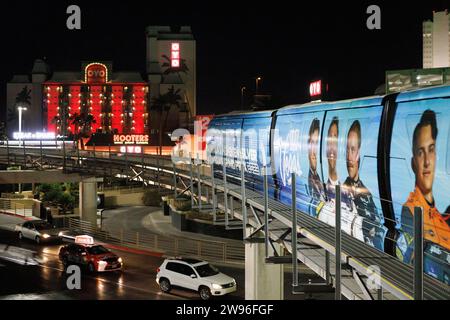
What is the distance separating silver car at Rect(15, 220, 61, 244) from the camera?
94.9 ft

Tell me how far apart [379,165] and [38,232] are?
79.1 feet

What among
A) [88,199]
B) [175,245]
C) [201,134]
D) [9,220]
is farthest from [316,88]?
[201,134]

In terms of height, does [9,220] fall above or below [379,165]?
below

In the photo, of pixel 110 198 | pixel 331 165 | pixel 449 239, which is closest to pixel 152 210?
pixel 110 198

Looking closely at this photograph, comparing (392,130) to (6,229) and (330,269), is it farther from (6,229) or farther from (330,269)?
(6,229)

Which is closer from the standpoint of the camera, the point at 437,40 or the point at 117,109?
the point at 117,109

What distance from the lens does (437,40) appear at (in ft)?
409

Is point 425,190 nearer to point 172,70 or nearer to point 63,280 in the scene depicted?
point 63,280

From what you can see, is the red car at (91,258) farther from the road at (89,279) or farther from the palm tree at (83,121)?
the palm tree at (83,121)

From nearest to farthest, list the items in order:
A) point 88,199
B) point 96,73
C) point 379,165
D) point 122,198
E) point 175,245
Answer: point 379,165 < point 175,245 < point 88,199 < point 122,198 < point 96,73

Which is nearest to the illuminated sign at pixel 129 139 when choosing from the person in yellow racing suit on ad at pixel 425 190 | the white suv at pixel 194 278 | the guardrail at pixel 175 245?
the guardrail at pixel 175 245

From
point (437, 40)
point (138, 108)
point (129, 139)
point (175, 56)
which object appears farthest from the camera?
point (437, 40)

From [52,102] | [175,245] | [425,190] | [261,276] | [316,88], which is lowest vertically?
[175,245]

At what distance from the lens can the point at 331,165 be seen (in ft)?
33.5
